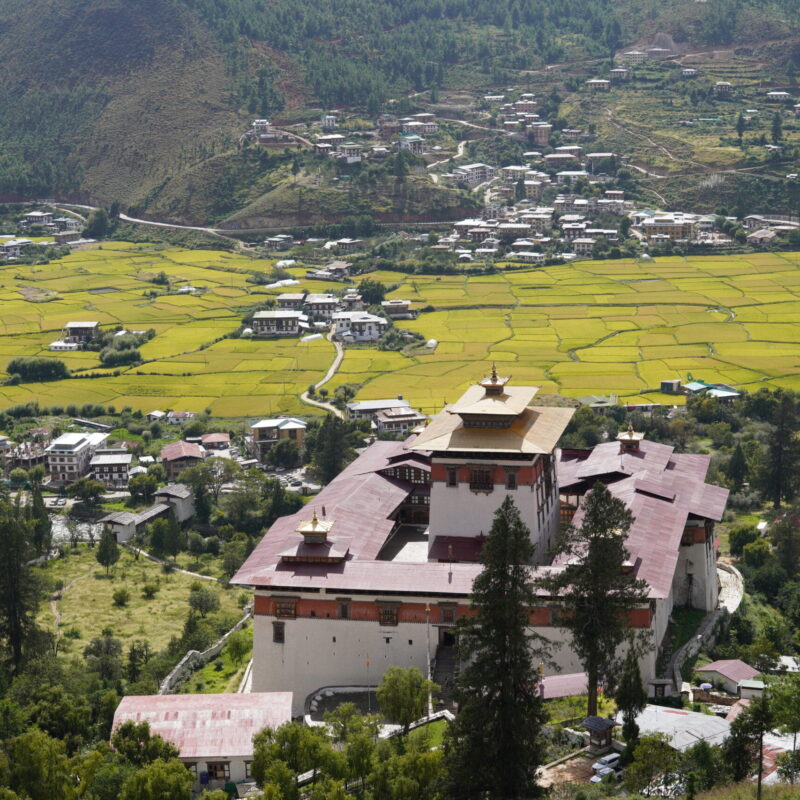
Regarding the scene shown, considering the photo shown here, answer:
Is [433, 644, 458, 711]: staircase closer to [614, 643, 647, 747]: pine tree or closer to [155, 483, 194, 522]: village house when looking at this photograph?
[614, 643, 647, 747]: pine tree

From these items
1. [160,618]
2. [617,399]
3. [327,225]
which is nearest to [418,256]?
[327,225]

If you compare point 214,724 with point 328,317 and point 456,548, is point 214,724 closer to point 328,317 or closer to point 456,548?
point 456,548

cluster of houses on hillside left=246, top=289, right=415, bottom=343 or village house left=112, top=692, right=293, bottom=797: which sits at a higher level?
village house left=112, top=692, right=293, bottom=797

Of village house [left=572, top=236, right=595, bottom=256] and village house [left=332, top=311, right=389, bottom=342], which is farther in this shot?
village house [left=572, top=236, right=595, bottom=256]

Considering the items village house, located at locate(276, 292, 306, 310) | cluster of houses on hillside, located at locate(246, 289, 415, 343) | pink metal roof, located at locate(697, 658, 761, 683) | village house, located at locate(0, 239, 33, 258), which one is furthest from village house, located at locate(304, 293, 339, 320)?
pink metal roof, located at locate(697, 658, 761, 683)

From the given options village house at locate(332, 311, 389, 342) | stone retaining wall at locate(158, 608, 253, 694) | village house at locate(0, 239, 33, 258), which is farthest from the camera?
village house at locate(0, 239, 33, 258)

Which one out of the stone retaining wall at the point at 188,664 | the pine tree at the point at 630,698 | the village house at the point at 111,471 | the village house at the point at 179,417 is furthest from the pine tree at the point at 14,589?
the village house at the point at 179,417

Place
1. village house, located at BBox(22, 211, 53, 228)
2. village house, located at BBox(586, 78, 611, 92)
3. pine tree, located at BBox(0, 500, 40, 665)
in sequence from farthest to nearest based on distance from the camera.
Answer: village house, located at BBox(586, 78, 611, 92) < village house, located at BBox(22, 211, 53, 228) < pine tree, located at BBox(0, 500, 40, 665)
